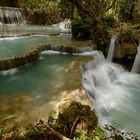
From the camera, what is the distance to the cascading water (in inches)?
260

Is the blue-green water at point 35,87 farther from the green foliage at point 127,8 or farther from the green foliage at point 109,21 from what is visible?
the green foliage at point 127,8

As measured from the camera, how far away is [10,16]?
63.3 ft

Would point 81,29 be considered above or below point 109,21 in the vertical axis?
below

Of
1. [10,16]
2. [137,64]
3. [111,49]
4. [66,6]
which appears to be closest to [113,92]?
[137,64]

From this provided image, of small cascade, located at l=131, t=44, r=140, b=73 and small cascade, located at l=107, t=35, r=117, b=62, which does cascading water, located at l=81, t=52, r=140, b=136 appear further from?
small cascade, located at l=107, t=35, r=117, b=62

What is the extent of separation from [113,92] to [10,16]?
13589 mm

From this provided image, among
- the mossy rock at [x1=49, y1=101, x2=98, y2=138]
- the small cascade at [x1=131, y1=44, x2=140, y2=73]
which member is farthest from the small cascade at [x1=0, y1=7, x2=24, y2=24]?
the mossy rock at [x1=49, y1=101, x2=98, y2=138]

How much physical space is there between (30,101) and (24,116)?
0.96m

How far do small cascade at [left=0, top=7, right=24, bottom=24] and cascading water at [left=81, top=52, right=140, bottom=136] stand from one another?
1111 centimetres

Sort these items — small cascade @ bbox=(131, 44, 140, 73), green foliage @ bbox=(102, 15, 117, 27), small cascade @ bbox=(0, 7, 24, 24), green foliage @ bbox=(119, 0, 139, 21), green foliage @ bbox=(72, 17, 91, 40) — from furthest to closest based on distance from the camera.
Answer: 1. small cascade @ bbox=(0, 7, 24, 24)
2. green foliage @ bbox=(102, 15, 117, 27)
3. green foliage @ bbox=(72, 17, 91, 40)
4. green foliage @ bbox=(119, 0, 139, 21)
5. small cascade @ bbox=(131, 44, 140, 73)

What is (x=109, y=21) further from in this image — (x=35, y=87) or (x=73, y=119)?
(x=73, y=119)

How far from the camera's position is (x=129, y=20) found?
1530cm

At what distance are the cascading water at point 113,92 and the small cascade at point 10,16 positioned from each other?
11.1 meters

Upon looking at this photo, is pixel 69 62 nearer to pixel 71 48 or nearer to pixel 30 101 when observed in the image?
pixel 71 48
